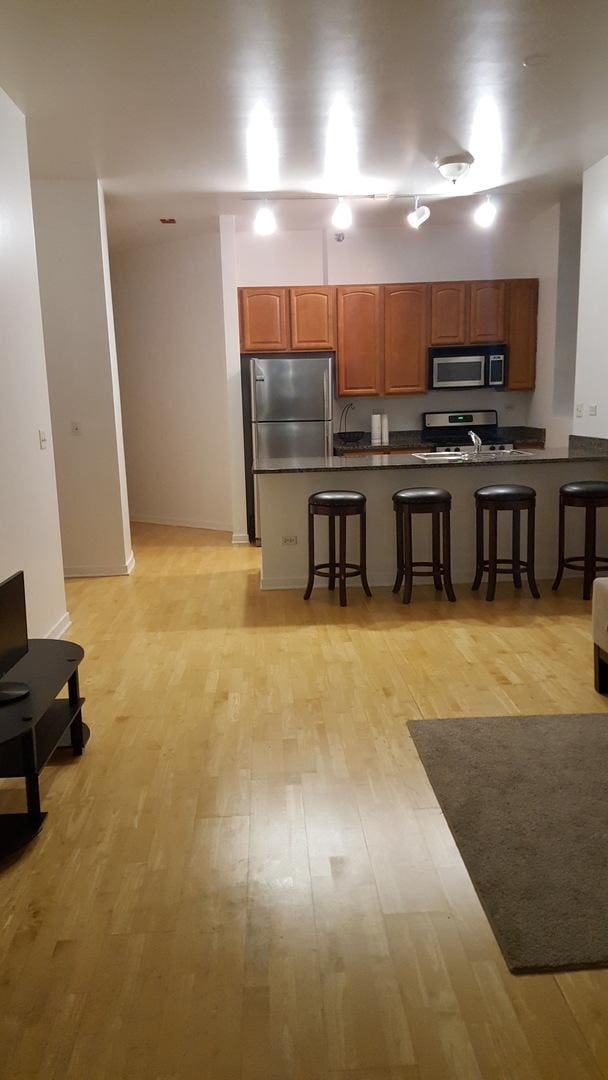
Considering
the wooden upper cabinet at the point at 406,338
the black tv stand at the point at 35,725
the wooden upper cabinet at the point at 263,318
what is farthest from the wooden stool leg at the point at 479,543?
the black tv stand at the point at 35,725

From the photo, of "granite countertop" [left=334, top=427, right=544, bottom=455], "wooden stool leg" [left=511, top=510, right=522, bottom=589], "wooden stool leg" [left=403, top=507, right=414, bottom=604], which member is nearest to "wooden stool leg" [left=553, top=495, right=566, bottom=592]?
"wooden stool leg" [left=511, top=510, right=522, bottom=589]

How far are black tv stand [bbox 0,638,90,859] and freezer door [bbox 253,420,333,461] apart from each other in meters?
3.95

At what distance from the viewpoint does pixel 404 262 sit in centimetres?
739

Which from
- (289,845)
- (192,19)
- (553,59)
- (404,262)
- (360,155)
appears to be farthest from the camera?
(404,262)

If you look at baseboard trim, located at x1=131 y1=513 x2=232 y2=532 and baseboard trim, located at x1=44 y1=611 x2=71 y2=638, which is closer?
baseboard trim, located at x1=44 y1=611 x2=71 y2=638

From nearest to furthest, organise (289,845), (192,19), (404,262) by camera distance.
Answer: (289,845), (192,19), (404,262)

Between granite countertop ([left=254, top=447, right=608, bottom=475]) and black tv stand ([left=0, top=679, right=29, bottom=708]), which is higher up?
granite countertop ([left=254, top=447, right=608, bottom=475])

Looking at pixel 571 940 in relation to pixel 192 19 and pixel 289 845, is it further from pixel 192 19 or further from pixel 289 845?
pixel 192 19

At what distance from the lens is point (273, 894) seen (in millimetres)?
2115

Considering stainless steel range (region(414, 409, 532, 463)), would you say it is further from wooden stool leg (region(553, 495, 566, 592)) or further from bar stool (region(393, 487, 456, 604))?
bar stool (region(393, 487, 456, 604))

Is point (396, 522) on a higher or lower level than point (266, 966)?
higher

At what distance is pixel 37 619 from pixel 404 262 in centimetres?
509

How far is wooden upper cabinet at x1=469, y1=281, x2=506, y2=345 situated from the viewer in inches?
281

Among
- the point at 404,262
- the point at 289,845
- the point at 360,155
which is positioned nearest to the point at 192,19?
the point at 360,155
